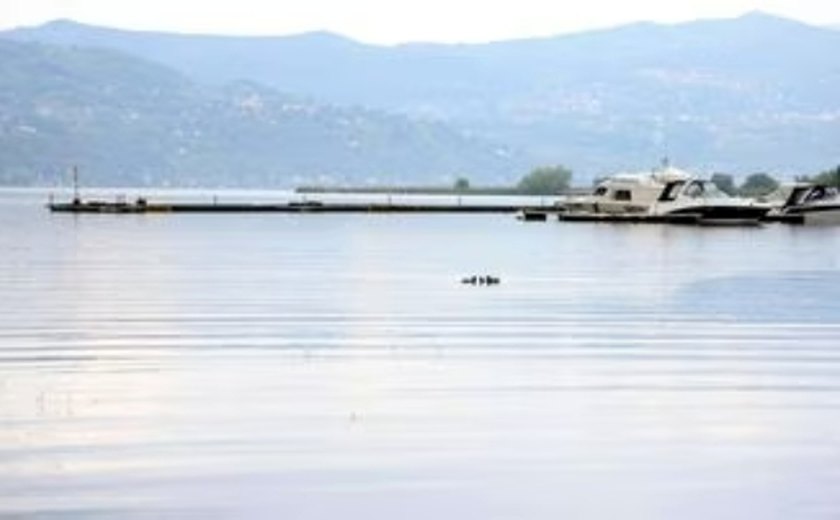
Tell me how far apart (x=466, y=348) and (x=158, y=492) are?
15.8 meters

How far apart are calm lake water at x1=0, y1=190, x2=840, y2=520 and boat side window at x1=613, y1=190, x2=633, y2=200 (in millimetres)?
76720

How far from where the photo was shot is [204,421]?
22781 millimetres

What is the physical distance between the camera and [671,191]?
434ft

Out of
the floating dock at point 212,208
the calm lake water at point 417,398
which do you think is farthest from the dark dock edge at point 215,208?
the calm lake water at point 417,398

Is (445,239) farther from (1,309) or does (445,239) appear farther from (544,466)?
(544,466)

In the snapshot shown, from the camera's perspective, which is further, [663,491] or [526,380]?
[526,380]

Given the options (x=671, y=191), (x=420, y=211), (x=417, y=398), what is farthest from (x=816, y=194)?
(x=417, y=398)

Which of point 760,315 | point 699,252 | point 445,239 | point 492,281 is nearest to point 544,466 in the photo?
point 760,315

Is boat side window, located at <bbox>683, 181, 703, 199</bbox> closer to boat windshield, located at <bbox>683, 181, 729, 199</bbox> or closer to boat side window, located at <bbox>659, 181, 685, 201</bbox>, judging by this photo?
boat windshield, located at <bbox>683, 181, 729, 199</bbox>

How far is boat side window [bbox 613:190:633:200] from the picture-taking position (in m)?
136

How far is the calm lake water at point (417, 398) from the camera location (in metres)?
18.0

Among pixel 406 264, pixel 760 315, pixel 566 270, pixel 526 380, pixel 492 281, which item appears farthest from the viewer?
pixel 406 264

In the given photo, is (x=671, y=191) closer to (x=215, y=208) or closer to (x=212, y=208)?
(x=215, y=208)

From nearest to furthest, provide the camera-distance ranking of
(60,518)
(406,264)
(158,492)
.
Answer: (60,518) → (158,492) → (406,264)
